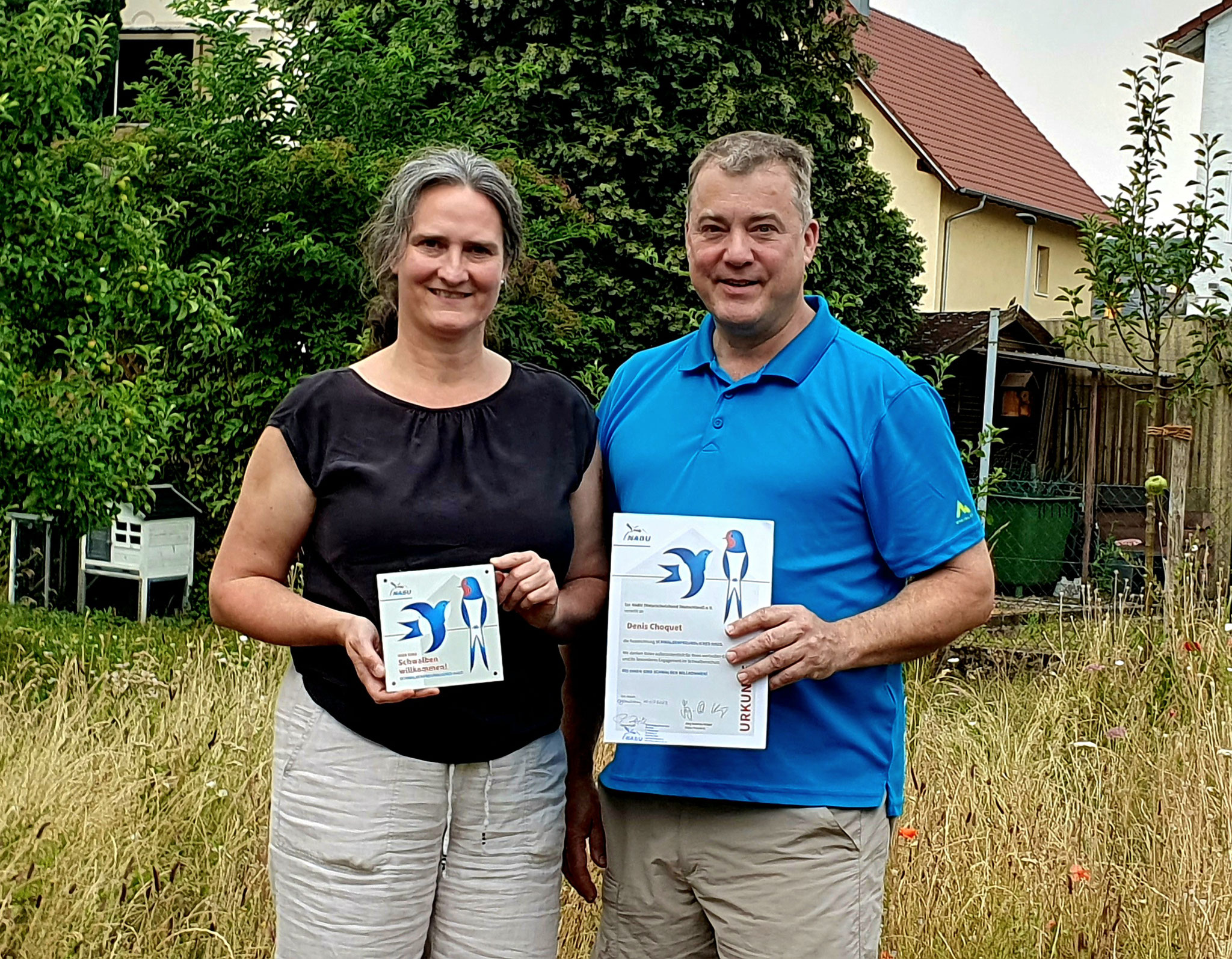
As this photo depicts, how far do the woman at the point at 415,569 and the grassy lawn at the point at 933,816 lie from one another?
1.88 feet

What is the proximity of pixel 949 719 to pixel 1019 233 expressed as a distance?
19.9 meters

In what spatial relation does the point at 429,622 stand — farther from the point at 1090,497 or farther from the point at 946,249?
the point at 946,249

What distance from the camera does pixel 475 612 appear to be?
2.47m

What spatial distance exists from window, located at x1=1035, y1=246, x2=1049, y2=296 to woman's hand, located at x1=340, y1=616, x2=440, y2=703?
24.4 meters

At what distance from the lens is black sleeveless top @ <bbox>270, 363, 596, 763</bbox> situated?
8.38 feet

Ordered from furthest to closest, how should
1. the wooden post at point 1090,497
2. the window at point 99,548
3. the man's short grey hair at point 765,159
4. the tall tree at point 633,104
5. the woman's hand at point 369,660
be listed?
the wooden post at point 1090,497, the tall tree at point 633,104, the window at point 99,548, the man's short grey hair at point 765,159, the woman's hand at point 369,660

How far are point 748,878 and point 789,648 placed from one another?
1.59ft

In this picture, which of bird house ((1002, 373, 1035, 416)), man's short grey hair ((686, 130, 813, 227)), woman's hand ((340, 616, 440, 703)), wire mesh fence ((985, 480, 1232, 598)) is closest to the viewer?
woman's hand ((340, 616, 440, 703))

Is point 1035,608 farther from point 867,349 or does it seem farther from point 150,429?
point 867,349

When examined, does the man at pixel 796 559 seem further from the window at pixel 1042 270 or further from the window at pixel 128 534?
the window at pixel 1042 270

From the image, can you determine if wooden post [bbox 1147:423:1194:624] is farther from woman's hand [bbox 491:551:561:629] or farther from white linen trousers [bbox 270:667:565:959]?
woman's hand [bbox 491:551:561:629]

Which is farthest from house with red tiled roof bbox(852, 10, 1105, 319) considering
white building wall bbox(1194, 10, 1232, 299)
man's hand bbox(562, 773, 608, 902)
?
man's hand bbox(562, 773, 608, 902)

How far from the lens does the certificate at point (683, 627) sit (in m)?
2.49
